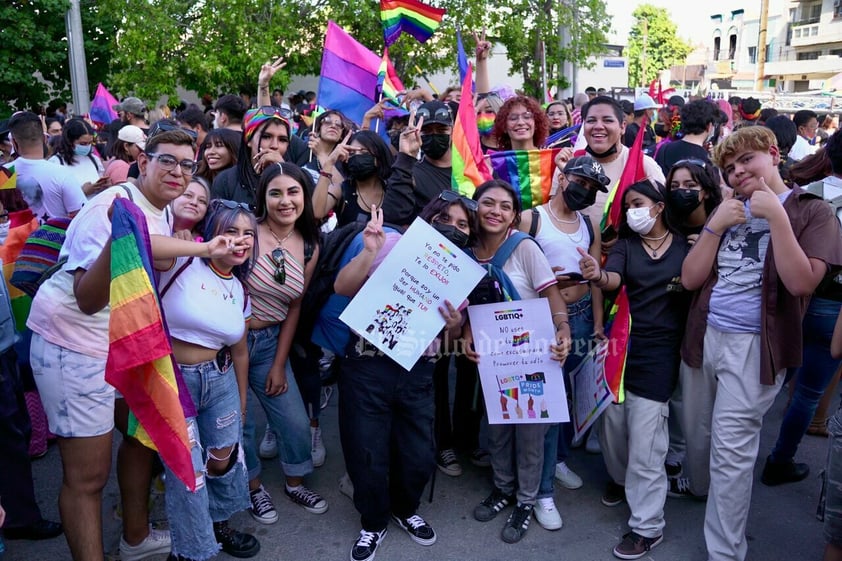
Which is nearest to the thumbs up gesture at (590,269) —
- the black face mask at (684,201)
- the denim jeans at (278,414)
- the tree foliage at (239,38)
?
the black face mask at (684,201)

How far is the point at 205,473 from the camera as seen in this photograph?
315 cm

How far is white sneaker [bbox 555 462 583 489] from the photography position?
13.5ft

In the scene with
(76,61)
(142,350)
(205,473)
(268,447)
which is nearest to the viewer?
Result: (142,350)

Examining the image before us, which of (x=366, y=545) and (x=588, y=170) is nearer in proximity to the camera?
(x=366, y=545)

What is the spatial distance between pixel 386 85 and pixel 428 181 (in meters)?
2.32

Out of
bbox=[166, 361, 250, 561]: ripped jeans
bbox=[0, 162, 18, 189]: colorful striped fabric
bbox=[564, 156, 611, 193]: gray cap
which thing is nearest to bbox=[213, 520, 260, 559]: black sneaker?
bbox=[166, 361, 250, 561]: ripped jeans

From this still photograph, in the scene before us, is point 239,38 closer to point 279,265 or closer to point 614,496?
point 279,265

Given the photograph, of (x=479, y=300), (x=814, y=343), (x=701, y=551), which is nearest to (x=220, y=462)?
(x=479, y=300)

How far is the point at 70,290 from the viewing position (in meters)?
2.81

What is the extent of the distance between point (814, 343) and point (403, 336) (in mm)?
2432

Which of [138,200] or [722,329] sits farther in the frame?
[722,329]

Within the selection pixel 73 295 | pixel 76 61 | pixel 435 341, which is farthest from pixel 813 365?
pixel 76 61

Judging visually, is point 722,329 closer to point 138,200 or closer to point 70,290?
point 138,200

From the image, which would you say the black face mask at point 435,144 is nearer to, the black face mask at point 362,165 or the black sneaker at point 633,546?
the black face mask at point 362,165
